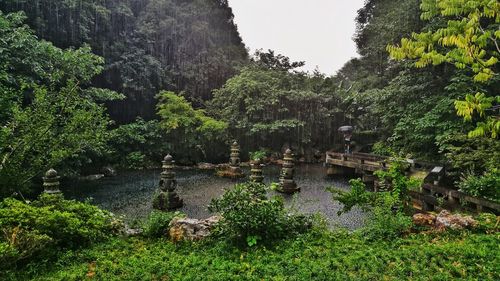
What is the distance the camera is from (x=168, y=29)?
21156mm

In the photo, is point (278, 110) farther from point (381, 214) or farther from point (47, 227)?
point (47, 227)

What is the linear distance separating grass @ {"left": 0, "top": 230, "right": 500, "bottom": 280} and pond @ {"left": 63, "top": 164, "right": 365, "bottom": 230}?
1547mm

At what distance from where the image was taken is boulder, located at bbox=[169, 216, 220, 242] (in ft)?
17.3

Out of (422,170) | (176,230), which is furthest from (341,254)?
(422,170)

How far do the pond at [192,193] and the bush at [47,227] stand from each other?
2.31ft

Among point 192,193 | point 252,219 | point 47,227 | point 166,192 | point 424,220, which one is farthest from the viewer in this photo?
point 192,193

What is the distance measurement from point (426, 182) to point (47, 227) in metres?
9.38

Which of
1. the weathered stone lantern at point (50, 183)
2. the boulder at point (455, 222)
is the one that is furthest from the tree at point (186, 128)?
the boulder at point (455, 222)

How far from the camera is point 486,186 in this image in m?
6.95

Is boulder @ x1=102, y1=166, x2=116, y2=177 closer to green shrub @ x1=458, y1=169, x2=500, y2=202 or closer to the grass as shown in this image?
the grass

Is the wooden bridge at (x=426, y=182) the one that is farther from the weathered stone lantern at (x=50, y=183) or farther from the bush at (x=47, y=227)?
the weathered stone lantern at (x=50, y=183)

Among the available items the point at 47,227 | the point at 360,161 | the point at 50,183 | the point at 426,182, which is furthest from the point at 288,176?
the point at 47,227

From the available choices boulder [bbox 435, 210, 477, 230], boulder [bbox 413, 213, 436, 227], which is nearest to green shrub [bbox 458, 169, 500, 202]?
boulder [bbox 435, 210, 477, 230]

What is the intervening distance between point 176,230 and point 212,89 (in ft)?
58.7
